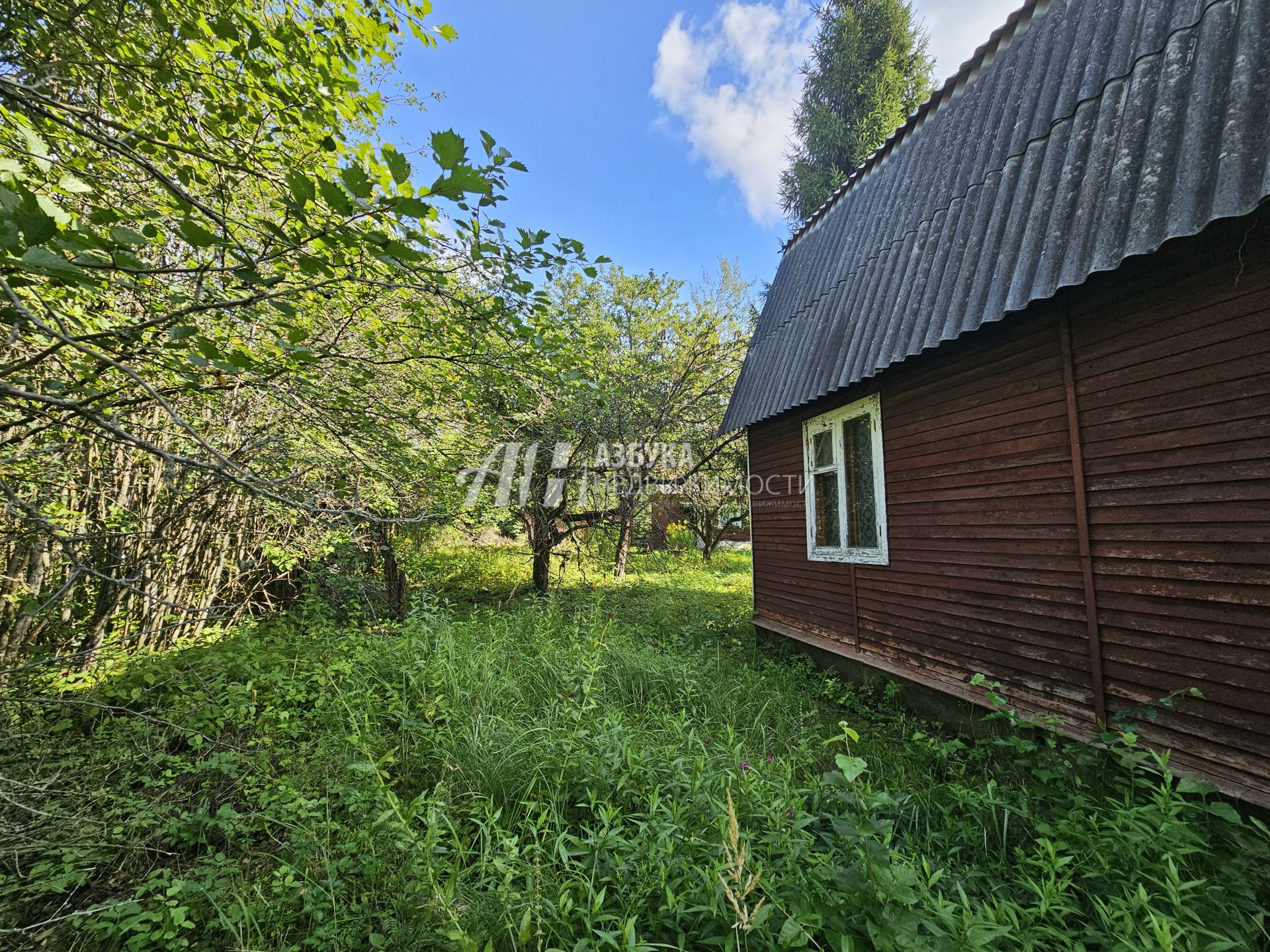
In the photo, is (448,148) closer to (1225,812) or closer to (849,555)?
(1225,812)

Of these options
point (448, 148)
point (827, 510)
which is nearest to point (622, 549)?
point (827, 510)

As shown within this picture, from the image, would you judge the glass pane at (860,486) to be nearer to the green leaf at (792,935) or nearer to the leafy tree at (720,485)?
the green leaf at (792,935)

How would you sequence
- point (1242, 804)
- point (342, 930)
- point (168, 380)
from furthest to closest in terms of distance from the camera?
point (168, 380) → point (1242, 804) → point (342, 930)

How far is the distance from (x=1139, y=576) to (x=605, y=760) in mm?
3040

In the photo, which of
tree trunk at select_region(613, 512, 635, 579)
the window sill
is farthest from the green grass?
tree trunk at select_region(613, 512, 635, 579)

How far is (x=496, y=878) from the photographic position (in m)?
1.80

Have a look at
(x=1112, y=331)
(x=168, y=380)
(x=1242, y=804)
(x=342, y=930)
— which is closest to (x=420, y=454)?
(x=168, y=380)

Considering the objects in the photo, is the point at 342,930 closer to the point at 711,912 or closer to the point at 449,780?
the point at 449,780

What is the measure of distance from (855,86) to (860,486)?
15606mm

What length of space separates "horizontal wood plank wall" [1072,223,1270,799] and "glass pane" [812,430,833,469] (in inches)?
93.4

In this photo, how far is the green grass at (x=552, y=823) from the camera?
5.09ft

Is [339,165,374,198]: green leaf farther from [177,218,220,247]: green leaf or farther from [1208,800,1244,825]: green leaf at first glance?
[1208,800,1244,825]: green leaf

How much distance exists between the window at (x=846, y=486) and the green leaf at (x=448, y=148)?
14.0 feet

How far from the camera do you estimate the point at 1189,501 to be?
245cm
